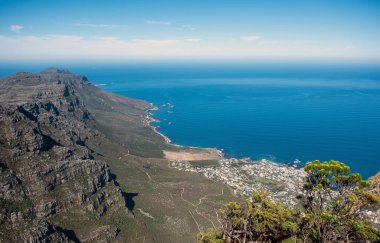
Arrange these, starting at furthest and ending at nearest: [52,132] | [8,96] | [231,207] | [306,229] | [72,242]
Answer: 1. [8,96]
2. [52,132]
3. [72,242]
4. [231,207]
5. [306,229]

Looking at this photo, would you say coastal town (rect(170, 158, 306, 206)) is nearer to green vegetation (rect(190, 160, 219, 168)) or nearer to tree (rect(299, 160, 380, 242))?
green vegetation (rect(190, 160, 219, 168))

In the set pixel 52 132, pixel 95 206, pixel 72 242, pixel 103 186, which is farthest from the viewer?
pixel 52 132

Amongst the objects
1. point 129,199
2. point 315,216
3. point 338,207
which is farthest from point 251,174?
point 338,207

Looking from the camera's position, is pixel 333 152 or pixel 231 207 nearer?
pixel 231 207

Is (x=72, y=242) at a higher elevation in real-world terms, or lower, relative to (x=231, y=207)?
lower

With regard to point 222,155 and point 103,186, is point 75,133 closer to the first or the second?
point 103,186

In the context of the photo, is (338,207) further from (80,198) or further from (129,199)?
(129,199)

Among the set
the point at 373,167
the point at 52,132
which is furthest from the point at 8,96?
the point at 373,167

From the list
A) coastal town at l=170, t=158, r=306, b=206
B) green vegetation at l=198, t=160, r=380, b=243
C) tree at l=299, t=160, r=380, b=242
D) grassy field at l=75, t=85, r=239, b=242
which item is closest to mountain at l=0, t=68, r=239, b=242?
grassy field at l=75, t=85, r=239, b=242
